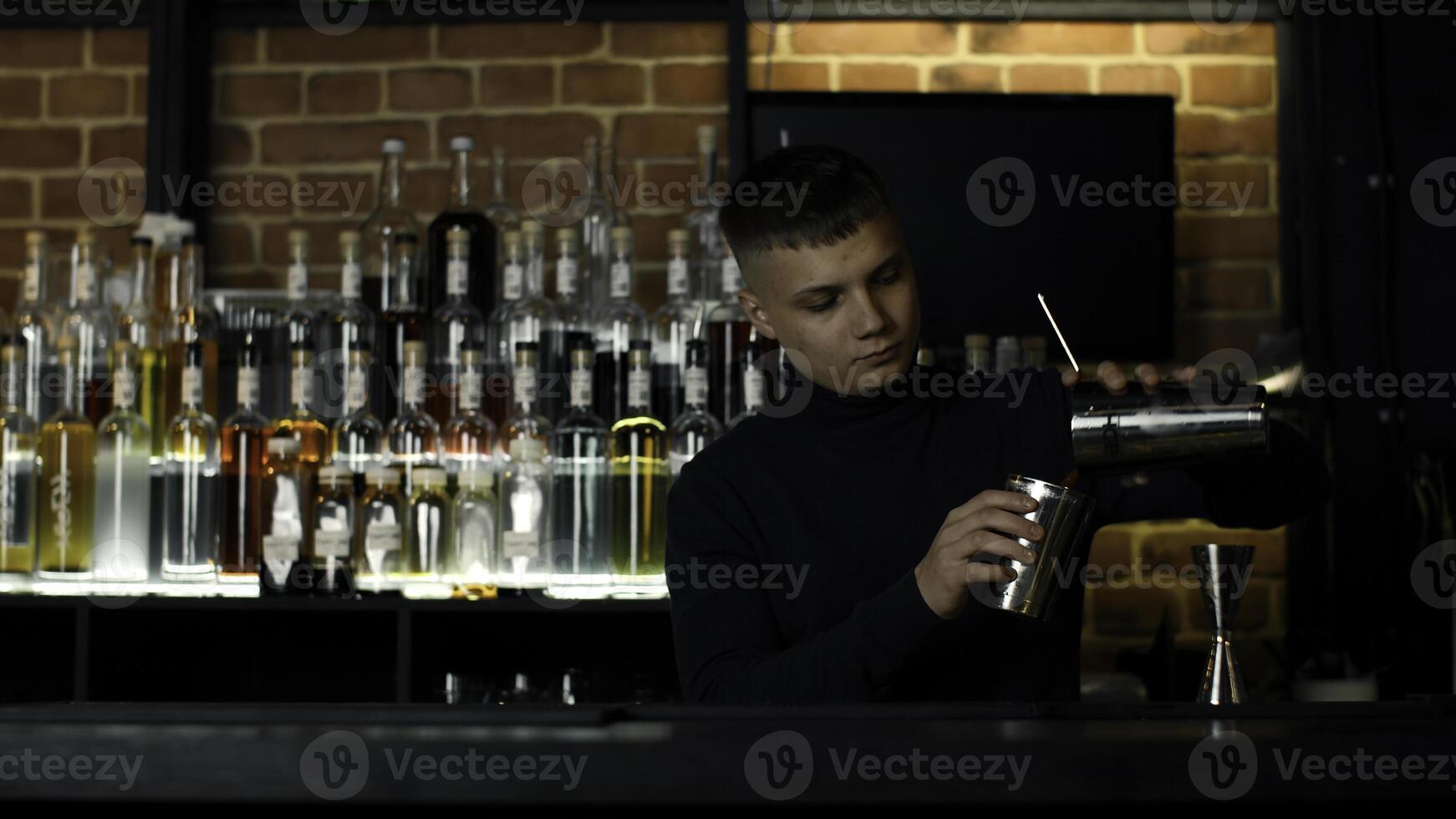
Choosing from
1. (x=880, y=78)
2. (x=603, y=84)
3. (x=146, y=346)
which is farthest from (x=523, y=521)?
(x=880, y=78)

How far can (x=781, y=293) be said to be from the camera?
1367 millimetres

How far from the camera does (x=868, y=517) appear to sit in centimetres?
140

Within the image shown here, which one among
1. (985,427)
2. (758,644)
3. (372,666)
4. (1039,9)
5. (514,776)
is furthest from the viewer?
(1039,9)

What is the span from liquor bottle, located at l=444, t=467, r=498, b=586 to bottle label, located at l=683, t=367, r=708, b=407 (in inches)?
11.1

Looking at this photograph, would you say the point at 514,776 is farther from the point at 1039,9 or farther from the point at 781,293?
the point at 1039,9

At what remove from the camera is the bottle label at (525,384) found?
6.16ft

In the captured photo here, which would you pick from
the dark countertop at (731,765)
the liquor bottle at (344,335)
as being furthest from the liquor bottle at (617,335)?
the dark countertop at (731,765)

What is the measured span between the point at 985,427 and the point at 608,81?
123cm

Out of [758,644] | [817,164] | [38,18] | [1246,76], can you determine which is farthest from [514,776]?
[38,18]

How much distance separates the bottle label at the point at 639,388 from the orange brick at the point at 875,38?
79 centimetres

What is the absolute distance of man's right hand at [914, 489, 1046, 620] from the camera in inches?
37.3

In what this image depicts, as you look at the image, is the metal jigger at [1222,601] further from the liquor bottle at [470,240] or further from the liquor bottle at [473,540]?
the liquor bottle at [470,240]

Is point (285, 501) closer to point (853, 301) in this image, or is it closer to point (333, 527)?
point (333, 527)

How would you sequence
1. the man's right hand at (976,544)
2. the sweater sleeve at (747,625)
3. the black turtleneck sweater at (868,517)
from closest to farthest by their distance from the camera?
1. the man's right hand at (976,544)
2. the sweater sleeve at (747,625)
3. the black turtleneck sweater at (868,517)
